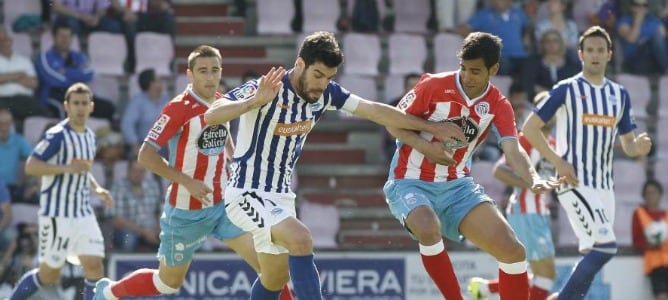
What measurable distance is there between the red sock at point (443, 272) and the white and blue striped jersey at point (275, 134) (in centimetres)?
106

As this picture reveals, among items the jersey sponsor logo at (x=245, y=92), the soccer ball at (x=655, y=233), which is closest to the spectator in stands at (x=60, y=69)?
the soccer ball at (x=655, y=233)

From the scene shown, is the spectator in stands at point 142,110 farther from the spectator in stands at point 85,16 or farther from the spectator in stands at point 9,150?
the spectator in stands at point 85,16

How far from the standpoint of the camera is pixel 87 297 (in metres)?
11.6

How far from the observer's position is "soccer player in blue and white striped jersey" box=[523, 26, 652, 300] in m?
10.4

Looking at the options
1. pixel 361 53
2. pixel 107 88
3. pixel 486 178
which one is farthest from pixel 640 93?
pixel 107 88

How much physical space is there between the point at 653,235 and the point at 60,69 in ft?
22.9

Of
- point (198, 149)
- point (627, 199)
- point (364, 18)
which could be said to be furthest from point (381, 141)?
point (198, 149)

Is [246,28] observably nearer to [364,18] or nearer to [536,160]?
[364,18]

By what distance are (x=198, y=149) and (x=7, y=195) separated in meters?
5.11

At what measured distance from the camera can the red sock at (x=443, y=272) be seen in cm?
889

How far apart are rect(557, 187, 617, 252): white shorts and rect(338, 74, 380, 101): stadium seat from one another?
5974 millimetres

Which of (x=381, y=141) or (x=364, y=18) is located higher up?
(x=364, y=18)

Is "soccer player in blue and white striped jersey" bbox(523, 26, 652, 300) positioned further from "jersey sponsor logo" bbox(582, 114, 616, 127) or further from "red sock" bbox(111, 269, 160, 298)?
"red sock" bbox(111, 269, 160, 298)

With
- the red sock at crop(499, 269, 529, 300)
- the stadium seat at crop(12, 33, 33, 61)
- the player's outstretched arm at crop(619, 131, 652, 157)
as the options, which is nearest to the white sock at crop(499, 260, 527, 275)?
the red sock at crop(499, 269, 529, 300)
